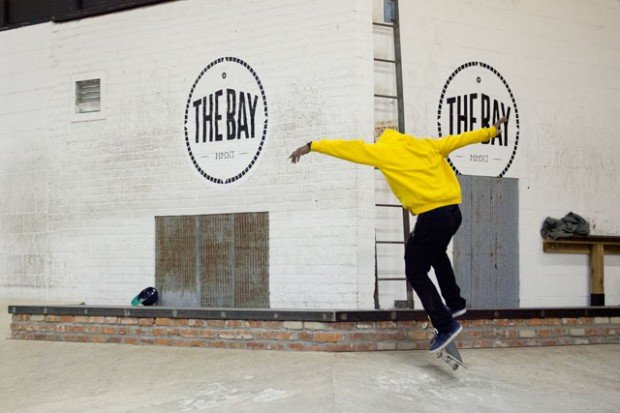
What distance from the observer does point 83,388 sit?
7.80 metres

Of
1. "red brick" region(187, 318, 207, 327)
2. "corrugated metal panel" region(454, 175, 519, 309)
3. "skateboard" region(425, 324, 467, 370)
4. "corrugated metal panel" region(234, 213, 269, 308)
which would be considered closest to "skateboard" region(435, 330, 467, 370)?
"skateboard" region(425, 324, 467, 370)

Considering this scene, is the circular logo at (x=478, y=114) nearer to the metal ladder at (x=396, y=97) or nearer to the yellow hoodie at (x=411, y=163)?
the metal ladder at (x=396, y=97)

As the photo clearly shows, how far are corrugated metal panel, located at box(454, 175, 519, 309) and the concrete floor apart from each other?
5.92 ft

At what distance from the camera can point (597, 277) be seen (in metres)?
11.5

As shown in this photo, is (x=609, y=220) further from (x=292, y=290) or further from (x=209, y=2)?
(x=209, y=2)

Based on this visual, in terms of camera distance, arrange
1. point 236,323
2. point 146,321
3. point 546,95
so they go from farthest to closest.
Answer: point 546,95, point 146,321, point 236,323

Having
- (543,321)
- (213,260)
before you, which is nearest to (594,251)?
(543,321)

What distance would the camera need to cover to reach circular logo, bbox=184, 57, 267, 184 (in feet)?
35.4

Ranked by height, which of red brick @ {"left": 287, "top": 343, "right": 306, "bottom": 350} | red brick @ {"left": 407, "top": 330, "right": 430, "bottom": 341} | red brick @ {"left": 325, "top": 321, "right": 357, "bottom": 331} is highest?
red brick @ {"left": 325, "top": 321, "right": 357, "bottom": 331}

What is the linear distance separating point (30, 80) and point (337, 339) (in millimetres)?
7276

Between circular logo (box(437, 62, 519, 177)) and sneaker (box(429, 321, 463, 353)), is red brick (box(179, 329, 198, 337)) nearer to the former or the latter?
sneaker (box(429, 321, 463, 353))

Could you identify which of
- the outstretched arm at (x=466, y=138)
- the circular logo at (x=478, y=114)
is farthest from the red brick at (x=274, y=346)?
the circular logo at (x=478, y=114)

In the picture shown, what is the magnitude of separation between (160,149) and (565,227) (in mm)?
5690

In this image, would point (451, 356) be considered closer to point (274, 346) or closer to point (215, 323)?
point (274, 346)
